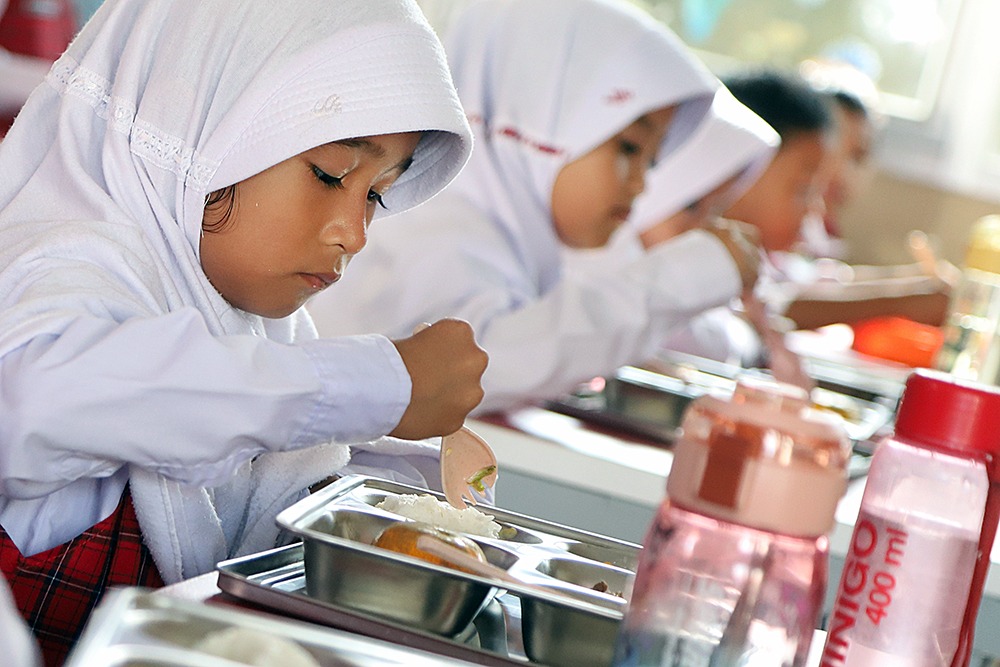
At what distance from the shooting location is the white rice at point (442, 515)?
0.76m

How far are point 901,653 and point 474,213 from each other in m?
1.19

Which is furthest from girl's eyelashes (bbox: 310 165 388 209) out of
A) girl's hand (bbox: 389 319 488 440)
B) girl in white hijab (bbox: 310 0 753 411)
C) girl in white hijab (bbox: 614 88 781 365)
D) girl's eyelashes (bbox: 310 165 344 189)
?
girl in white hijab (bbox: 614 88 781 365)

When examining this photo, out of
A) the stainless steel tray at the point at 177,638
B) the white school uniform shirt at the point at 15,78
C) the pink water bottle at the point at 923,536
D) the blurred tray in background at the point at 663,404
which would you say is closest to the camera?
the stainless steel tray at the point at 177,638

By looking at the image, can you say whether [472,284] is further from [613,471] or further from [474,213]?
[613,471]

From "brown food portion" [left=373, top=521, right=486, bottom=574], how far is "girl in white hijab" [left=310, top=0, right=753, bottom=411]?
0.80 metres

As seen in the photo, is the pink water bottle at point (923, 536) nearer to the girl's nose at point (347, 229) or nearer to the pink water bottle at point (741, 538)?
the pink water bottle at point (741, 538)

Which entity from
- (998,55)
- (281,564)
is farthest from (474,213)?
(998,55)

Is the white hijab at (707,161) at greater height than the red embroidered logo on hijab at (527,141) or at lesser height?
greater

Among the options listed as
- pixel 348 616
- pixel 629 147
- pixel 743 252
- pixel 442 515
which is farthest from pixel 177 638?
pixel 629 147

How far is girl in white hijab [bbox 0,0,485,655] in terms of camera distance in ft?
2.57

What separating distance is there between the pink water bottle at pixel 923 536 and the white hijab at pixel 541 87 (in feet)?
3.79

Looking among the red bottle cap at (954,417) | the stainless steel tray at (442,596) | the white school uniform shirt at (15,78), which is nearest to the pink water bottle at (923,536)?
the red bottle cap at (954,417)

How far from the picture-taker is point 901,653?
0.60m

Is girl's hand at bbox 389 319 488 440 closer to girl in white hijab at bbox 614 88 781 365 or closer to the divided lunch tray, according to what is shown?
the divided lunch tray
